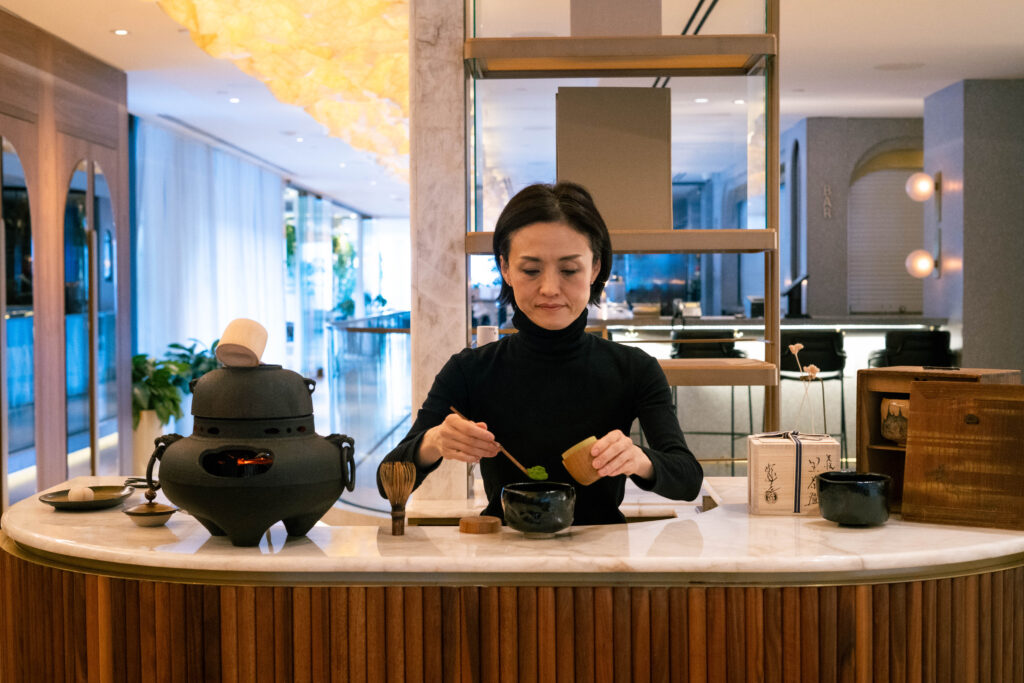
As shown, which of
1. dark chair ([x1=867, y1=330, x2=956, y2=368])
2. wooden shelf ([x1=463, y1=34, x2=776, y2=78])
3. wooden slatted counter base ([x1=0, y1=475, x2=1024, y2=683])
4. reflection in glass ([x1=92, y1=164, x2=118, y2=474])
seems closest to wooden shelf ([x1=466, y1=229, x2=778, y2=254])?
wooden shelf ([x1=463, y1=34, x2=776, y2=78])

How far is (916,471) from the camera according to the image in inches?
75.2

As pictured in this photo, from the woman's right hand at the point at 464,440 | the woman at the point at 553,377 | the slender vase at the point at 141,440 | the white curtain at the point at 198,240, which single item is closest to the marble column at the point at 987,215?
the white curtain at the point at 198,240

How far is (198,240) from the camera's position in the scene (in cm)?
1149

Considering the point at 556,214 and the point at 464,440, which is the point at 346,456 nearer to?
the point at 464,440

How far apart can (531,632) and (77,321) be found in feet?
20.2

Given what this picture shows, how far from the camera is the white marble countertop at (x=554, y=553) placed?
5.13ft

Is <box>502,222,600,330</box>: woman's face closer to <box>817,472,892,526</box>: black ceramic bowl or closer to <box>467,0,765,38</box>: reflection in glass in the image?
<box>817,472,892,526</box>: black ceramic bowl

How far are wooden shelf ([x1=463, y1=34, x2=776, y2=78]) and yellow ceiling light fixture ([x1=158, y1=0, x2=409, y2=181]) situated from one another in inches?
86.2

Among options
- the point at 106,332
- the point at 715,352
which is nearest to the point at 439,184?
the point at 715,352

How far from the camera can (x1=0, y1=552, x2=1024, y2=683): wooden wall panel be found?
5.14ft

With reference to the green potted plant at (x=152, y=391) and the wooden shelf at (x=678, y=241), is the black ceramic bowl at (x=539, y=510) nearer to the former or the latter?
the wooden shelf at (x=678, y=241)

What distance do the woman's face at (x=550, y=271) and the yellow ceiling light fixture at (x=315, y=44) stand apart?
11.0 feet

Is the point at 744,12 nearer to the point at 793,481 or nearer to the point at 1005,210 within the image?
the point at 793,481

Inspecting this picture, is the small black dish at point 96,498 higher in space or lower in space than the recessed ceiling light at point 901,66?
lower
